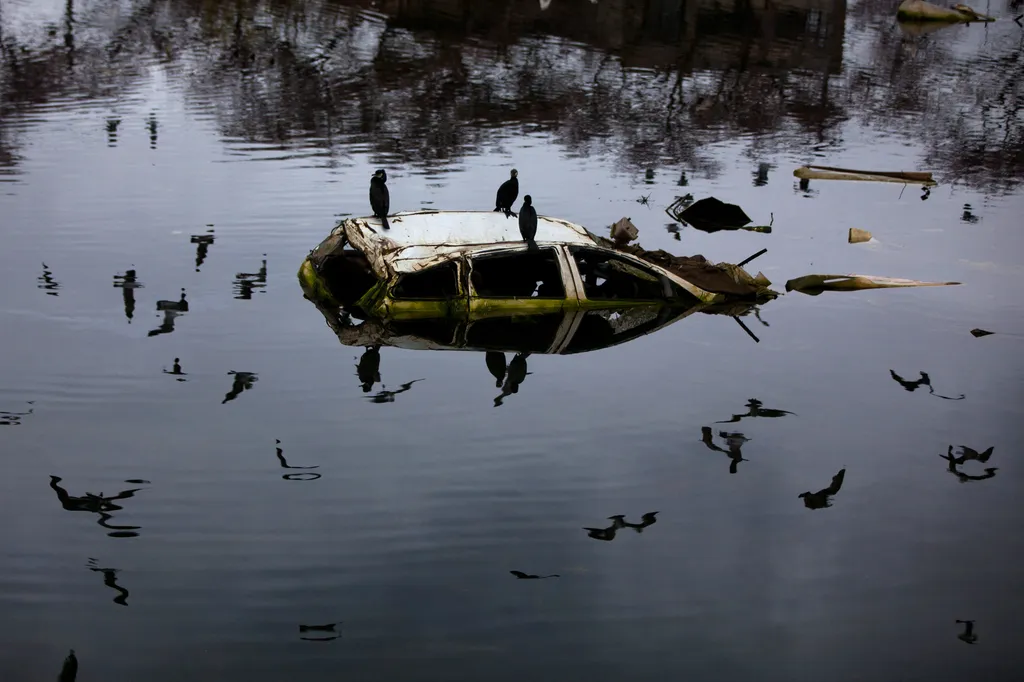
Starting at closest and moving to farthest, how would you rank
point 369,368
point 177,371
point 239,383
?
point 239,383 < point 177,371 < point 369,368

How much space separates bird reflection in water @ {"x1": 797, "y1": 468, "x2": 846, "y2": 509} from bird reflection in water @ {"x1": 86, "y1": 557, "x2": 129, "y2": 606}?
240 inches

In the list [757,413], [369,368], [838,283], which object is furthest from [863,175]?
[369,368]

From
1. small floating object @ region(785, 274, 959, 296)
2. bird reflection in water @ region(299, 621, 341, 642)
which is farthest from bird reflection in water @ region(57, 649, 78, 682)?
small floating object @ region(785, 274, 959, 296)

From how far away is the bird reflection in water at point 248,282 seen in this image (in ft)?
50.8

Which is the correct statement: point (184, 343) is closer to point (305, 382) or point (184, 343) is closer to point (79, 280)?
point (305, 382)

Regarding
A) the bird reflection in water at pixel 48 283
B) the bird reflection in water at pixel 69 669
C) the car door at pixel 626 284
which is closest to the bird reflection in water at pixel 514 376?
the car door at pixel 626 284

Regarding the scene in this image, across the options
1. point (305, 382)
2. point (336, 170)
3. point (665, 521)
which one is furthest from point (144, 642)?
point (336, 170)

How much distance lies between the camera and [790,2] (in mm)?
46469

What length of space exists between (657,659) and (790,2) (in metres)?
43.4

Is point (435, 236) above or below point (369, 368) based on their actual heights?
above

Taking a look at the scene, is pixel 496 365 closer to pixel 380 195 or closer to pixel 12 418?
pixel 380 195

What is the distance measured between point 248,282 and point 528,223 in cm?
450

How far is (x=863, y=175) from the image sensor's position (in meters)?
24.6

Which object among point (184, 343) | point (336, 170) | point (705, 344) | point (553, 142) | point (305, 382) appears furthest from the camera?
point (553, 142)
